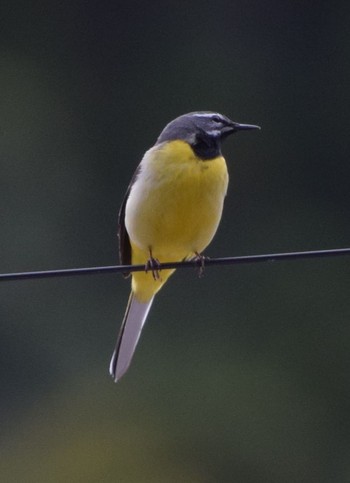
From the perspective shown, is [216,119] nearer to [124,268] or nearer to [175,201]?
[175,201]

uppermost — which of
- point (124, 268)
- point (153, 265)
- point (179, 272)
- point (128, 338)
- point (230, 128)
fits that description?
point (230, 128)

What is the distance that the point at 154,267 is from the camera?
6680mm

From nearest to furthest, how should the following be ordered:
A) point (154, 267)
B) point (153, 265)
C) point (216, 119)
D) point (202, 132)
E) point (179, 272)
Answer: point (154, 267)
point (153, 265)
point (202, 132)
point (216, 119)
point (179, 272)

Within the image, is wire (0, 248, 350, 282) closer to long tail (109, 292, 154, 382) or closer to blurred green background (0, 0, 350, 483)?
long tail (109, 292, 154, 382)

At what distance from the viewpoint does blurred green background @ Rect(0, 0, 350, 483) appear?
1630 cm

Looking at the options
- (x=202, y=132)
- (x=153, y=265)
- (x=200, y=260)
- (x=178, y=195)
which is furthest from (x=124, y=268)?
(x=202, y=132)

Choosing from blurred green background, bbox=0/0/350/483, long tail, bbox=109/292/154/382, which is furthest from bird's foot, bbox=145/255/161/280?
blurred green background, bbox=0/0/350/483

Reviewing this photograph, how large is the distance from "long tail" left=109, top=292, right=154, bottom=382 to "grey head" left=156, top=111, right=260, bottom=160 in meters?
0.95

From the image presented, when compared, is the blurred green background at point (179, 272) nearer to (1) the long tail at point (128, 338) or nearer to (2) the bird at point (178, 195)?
(1) the long tail at point (128, 338)

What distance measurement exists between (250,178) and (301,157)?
42.7 inches

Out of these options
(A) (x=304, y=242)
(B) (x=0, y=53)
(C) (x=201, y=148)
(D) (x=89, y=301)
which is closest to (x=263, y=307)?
(A) (x=304, y=242)

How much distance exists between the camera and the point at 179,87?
62.8 ft

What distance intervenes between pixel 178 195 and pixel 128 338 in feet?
3.63

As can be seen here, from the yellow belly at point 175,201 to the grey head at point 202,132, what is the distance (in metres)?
0.06
